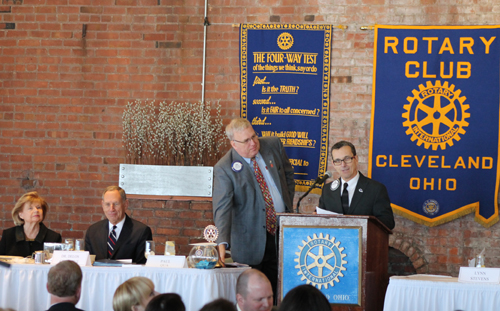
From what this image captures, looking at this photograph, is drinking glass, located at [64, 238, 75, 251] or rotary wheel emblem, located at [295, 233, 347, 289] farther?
drinking glass, located at [64, 238, 75, 251]

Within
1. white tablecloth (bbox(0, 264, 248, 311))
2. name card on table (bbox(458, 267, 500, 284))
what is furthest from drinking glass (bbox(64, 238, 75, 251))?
name card on table (bbox(458, 267, 500, 284))

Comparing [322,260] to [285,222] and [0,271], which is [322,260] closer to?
[285,222]

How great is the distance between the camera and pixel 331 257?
131 inches

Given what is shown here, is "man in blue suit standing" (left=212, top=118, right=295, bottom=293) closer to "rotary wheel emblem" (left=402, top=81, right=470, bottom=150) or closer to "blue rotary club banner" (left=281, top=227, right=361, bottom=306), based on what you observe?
"blue rotary club banner" (left=281, top=227, right=361, bottom=306)

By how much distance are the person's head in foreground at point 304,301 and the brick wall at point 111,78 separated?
335 centimetres

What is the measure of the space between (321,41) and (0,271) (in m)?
3.38

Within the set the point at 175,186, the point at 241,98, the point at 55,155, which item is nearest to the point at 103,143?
the point at 55,155

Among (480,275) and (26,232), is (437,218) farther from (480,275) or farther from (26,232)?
(26,232)

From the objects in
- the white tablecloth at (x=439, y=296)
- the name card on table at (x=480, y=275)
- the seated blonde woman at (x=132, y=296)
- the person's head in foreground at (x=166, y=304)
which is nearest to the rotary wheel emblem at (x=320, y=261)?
the white tablecloth at (x=439, y=296)

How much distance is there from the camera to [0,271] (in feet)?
11.6

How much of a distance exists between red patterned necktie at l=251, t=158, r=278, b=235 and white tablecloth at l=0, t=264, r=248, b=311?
0.71 meters

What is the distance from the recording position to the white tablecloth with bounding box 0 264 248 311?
3.28m

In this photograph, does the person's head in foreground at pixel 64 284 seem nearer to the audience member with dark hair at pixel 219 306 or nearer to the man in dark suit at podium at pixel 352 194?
the audience member with dark hair at pixel 219 306

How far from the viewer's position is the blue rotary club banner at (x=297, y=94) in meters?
5.35
